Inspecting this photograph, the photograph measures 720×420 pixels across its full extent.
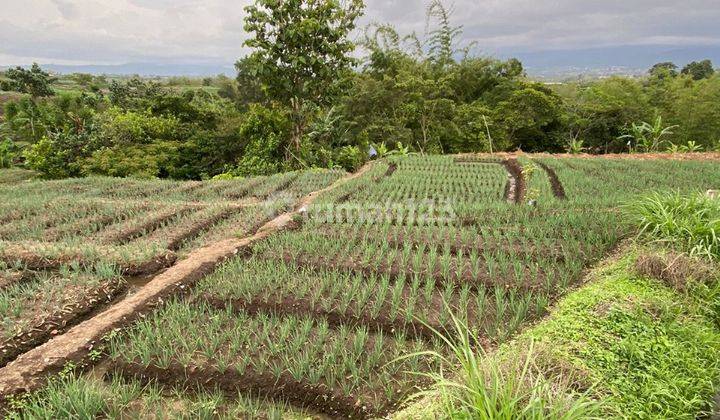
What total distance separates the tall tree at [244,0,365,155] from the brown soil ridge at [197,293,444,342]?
10.1 metres

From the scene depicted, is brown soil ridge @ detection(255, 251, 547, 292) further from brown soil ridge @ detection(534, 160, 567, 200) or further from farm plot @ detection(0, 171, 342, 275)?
brown soil ridge @ detection(534, 160, 567, 200)

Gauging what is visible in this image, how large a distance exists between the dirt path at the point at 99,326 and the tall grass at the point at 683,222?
4595mm

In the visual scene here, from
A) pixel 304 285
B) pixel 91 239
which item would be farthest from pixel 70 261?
pixel 304 285

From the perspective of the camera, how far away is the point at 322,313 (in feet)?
12.3

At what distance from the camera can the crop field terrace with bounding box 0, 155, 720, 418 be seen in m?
2.81

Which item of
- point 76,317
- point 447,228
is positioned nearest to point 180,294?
point 76,317

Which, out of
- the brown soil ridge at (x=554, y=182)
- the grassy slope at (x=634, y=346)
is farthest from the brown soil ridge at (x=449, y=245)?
the brown soil ridge at (x=554, y=182)

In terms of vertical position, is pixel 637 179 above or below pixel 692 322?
above

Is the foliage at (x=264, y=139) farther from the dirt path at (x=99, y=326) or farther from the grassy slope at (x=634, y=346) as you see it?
the grassy slope at (x=634, y=346)

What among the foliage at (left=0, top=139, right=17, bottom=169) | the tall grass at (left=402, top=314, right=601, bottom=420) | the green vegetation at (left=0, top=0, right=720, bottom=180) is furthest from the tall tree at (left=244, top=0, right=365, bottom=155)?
the foliage at (left=0, top=139, right=17, bottom=169)

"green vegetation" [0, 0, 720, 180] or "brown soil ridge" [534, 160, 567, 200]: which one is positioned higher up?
"green vegetation" [0, 0, 720, 180]

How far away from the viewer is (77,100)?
87.8ft

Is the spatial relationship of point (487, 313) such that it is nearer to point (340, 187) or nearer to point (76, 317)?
point (76, 317)

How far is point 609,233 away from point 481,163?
720cm
